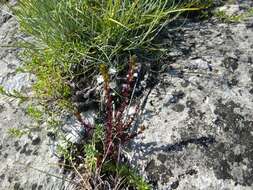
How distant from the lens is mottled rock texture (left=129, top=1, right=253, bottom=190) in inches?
77.9

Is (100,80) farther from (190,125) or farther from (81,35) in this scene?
(190,125)

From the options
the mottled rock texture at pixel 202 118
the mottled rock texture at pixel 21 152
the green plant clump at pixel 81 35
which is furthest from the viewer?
the green plant clump at pixel 81 35

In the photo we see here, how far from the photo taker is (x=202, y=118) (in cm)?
215

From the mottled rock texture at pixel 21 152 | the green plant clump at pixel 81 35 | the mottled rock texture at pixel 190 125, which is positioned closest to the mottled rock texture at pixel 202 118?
the mottled rock texture at pixel 190 125

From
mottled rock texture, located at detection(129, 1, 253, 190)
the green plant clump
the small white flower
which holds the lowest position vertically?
mottled rock texture, located at detection(129, 1, 253, 190)

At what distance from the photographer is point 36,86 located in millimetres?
2432

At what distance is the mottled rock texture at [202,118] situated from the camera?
198 centimetres

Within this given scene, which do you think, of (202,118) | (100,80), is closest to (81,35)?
(100,80)

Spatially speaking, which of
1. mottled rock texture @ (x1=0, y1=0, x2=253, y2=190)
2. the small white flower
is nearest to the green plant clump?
the small white flower

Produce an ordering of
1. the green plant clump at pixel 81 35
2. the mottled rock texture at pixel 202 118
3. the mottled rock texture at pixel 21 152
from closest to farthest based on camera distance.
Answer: the mottled rock texture at pixel 202 118 < the mottled rock texture at pixel 21 152 < the green plant clump at pixel 81 35

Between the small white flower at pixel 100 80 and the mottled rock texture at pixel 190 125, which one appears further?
the small white flower at pixel 100 80

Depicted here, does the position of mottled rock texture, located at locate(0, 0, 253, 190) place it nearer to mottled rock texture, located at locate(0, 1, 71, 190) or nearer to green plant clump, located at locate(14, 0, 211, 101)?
mottled rock texture, located at locate(0, 1, 71, 190)

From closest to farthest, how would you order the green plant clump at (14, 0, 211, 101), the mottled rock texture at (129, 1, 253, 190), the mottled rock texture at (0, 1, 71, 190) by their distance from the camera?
the mottled rock texture at (129, 1, 253, 190) → the mottled rock texture at (0, 1, 71, 190) → the green plant clump at (14, 0, 211, 101)

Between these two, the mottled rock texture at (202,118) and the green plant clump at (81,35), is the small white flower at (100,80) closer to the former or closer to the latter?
the green plant clump at (81,35)
